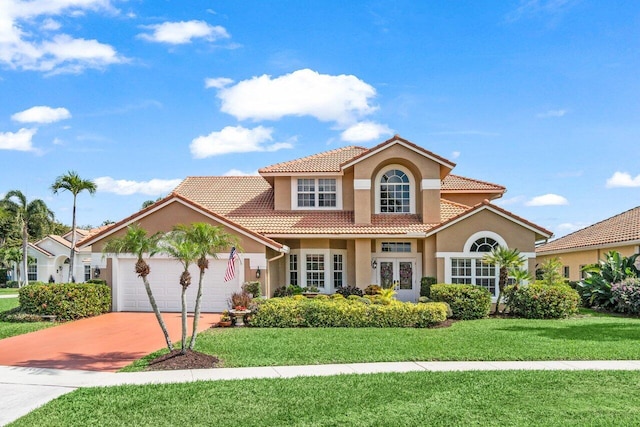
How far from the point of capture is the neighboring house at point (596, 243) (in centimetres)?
2522

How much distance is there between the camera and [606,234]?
2859 cm

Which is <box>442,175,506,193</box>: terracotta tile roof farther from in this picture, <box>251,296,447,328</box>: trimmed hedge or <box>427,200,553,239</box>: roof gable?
<box>251,296,447,328</box>: trimmed hedge

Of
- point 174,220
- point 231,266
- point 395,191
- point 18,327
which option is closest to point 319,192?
point 395,191

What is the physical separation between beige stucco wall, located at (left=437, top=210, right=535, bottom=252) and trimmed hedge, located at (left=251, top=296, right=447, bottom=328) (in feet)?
18.3

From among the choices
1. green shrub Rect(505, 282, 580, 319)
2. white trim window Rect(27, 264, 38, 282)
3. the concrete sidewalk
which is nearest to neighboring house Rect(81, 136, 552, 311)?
green shrub Rect(505, 282, 580, 319)

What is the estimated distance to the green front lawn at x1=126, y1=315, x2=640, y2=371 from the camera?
40.4ft

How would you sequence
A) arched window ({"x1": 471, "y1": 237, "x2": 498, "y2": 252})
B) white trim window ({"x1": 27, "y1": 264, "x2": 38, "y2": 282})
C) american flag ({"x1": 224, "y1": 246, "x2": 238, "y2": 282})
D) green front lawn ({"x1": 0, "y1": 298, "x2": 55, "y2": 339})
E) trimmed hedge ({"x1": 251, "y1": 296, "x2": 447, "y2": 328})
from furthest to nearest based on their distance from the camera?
1. white trim window ({"x1": 27, "y1": 264, "x2": 38, "y2": 282})
2. arched window ({"x1": 471, "y1": 237, "x2": 498, "y2": 252})
3. american flag ({"x1": 224, "y1": 246, "x2": 238, "y2": 282})
4. trimmed hedge ({"x1": 251, "y1": 296, "x2": 447, "y2": 328})
5. green front lawn ({"x1": 0, "y1": 298, "x2": 55, "y2": 339})

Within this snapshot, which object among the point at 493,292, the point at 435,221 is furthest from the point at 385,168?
the point at 493,292

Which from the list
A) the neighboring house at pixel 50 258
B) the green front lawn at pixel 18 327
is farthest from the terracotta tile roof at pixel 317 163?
the neighboring house at pixel 50 258

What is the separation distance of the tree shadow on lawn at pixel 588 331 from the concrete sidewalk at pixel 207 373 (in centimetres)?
326

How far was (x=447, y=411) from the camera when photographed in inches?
324

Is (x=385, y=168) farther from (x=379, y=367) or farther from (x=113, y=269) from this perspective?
(x=379, y=367)

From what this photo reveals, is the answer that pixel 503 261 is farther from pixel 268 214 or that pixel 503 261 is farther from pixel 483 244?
pixel 268 214

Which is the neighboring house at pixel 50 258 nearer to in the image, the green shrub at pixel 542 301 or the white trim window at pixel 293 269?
the white trim window at pixel 293 269
